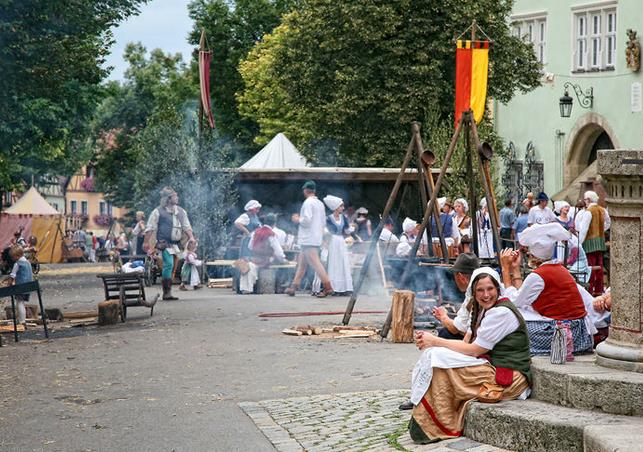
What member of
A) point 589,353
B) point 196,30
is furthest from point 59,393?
point 196,30

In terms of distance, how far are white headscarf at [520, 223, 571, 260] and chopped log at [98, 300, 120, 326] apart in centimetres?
1001

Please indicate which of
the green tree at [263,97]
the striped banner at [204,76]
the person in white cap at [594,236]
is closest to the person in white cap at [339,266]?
the person in white cap at [594,236]

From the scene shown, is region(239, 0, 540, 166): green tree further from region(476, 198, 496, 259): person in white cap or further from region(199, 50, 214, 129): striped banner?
region(476, 198, 496, 259): person in white cap

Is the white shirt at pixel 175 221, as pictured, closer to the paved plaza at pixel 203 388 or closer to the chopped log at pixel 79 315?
the chopped log at pixel 79 315

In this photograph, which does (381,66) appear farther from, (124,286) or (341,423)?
(341,423)

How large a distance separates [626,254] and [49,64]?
17.3 metres

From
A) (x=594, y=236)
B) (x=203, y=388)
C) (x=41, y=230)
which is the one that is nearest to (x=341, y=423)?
(x=203, y=388)

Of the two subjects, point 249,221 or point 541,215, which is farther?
point 541,215

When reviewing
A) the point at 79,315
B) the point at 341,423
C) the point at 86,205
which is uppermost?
the point at 86,205

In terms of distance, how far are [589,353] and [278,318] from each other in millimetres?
9484

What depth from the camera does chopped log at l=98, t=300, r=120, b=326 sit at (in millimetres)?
19156

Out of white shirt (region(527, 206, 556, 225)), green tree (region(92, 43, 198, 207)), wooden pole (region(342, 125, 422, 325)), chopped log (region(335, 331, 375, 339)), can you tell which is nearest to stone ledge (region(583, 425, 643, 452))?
chopped log (region(335, 331, 375, 339))

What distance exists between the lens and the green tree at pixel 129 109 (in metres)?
80.1

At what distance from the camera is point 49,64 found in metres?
24.5
